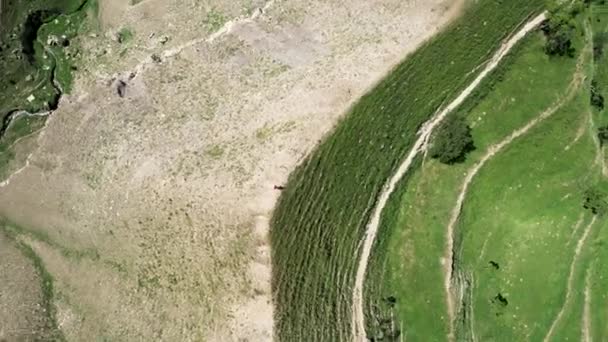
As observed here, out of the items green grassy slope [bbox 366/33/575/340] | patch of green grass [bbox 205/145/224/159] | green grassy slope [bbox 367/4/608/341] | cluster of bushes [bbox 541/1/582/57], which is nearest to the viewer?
green grassy slope [bbox 367/4/608/341]

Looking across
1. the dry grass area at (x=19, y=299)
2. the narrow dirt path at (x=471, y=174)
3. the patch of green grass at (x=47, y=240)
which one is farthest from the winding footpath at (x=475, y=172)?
the dry grass area at (x=19, y=299)

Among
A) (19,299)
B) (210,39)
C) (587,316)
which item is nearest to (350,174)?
(210,39)

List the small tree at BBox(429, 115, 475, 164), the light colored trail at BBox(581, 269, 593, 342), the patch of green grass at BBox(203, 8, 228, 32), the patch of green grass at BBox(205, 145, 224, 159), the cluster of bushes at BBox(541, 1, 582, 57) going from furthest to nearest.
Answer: the patch of green grass at BBox(203, 8, 228, 32), the cluster of bushes at BBox(541, 1, 582, 57), the small tree at BBox(429, 115, 475, 164), the patch of green grass at BBox(205, 145, 224, 159), the light colored trail at BBox(581, 269, 593, 342)

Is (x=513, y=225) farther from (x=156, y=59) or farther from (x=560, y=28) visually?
(x=156, y=59)

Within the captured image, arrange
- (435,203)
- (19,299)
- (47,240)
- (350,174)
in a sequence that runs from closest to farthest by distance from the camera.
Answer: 1. (350,174)
2. (435,203)
3. (19,299)
4. (47,240)

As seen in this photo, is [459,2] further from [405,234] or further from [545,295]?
[545,295]

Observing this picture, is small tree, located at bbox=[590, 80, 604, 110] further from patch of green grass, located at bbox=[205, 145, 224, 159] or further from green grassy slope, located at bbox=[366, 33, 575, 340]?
patch of green grass, located at bbox=[205, 145, 224, 159]

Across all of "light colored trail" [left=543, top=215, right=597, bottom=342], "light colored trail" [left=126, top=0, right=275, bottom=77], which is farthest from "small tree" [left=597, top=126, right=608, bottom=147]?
"light colored trail" [left=126, top=0, right=275, bottom=77]
